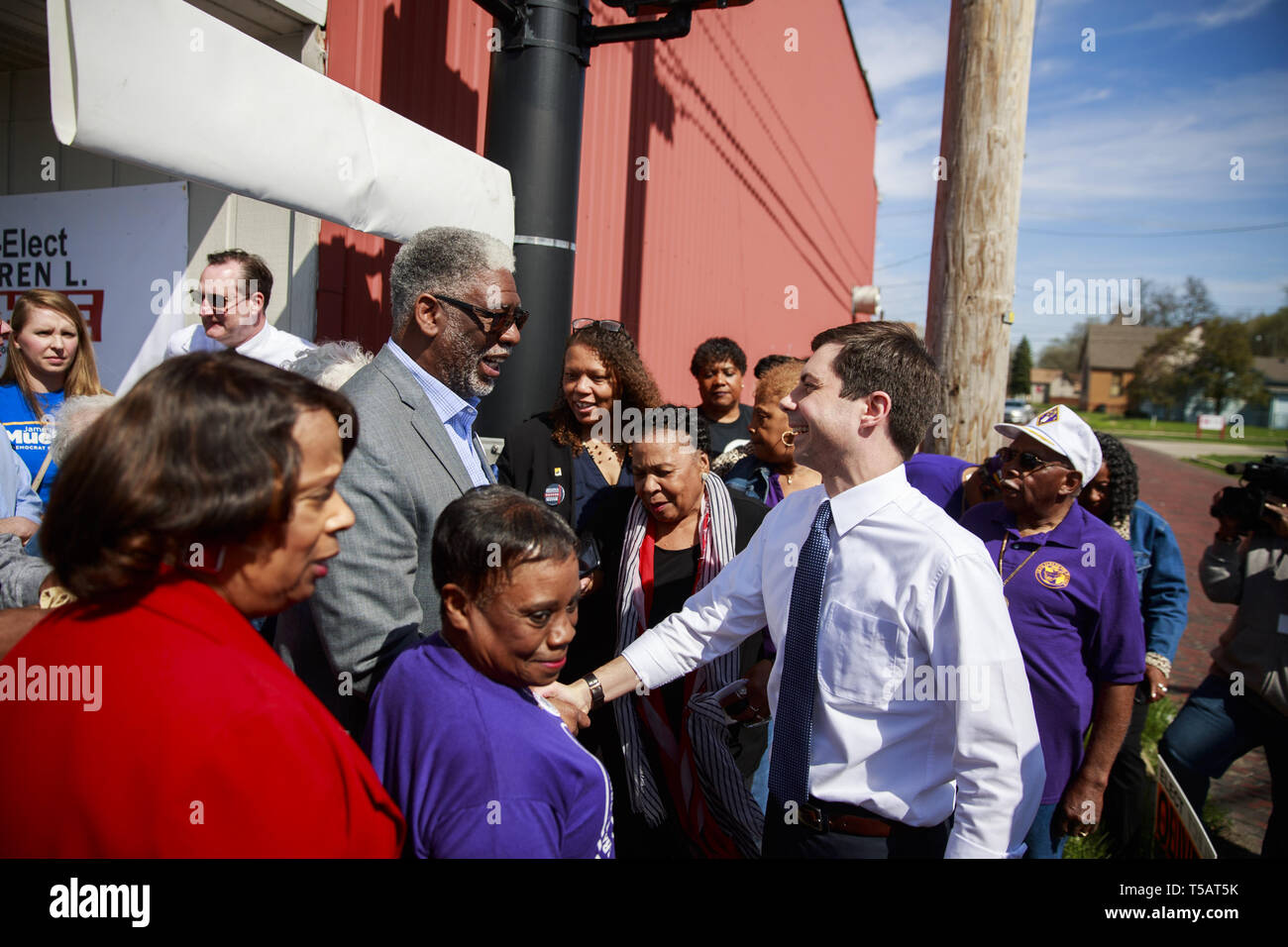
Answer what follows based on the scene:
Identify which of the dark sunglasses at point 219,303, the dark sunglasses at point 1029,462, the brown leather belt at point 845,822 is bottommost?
the brown leather belt at point 845,822

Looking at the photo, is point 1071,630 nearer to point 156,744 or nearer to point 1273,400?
point 156,744

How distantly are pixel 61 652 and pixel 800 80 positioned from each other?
12868 mm

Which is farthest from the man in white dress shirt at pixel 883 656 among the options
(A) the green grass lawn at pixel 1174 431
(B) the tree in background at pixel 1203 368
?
(B) the tree in background at pixel 1203 368

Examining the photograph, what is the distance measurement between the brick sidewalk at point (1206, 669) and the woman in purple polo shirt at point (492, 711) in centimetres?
397

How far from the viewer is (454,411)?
2.15 metres

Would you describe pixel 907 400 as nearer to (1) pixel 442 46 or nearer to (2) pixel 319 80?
(2) pixel 319 80

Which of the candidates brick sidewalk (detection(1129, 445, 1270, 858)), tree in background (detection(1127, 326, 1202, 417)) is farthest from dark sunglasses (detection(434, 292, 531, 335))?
tree in background (detection(1127, 326, 1202, 417))

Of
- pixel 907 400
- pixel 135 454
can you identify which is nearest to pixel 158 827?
pixel 135 454

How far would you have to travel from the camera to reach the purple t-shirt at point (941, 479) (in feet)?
11.5

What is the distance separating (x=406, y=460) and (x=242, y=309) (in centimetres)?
175

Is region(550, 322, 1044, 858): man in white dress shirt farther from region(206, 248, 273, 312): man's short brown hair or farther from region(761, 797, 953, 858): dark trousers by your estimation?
region(206, 248, 273, 312): man's short brown hair

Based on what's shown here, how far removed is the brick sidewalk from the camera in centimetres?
420

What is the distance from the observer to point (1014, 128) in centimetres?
389

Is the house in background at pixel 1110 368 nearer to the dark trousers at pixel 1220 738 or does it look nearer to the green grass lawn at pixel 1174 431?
the green grass lawn at pixel 1174 431
